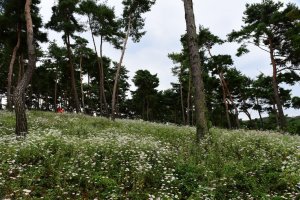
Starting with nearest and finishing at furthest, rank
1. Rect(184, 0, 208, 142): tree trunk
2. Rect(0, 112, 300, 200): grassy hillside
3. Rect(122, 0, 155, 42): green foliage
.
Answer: Rect(0, 112, 300, 200): grassy hillside
Rect(184, 0, 208, 142): tree trunk
Rect(122, 0, 155, 42): green foliage

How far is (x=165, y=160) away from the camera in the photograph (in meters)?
9.38

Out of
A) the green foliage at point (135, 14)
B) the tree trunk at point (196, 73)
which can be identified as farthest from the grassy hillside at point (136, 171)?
the green foliage at point (135, 14)

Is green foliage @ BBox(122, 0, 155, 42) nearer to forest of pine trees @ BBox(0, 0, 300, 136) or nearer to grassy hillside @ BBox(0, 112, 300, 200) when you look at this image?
forest of pine trees @ BBox(0, 0, 300, 136)

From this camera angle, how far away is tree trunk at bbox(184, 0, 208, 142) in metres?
12.4

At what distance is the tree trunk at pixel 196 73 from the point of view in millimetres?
12352

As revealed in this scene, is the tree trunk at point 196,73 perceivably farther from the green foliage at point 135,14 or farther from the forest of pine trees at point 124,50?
the green foliage at point 135,14

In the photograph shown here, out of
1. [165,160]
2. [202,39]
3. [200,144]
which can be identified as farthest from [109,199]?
[202,39]

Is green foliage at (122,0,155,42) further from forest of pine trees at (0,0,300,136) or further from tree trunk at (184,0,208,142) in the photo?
tree trunk at (184,0,208,142)

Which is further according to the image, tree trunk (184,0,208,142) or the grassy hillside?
tree trunk (184,0,208,142)

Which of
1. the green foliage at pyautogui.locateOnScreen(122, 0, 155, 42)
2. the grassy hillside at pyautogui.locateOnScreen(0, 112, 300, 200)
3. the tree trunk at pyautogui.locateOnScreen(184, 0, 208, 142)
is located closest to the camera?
the grassy hillside at pyautogui.locateOnScreen(0, 112, 300, 200)

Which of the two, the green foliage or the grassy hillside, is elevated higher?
the green foliage

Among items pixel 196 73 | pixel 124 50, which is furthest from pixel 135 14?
pixel 196 73

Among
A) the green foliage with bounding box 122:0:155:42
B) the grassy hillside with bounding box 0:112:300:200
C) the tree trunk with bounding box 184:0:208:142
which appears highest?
the green foliage with bounding box 122:0:155:42

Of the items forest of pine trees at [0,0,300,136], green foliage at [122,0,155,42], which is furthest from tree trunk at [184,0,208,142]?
green foliage at [122,0,155,42]
